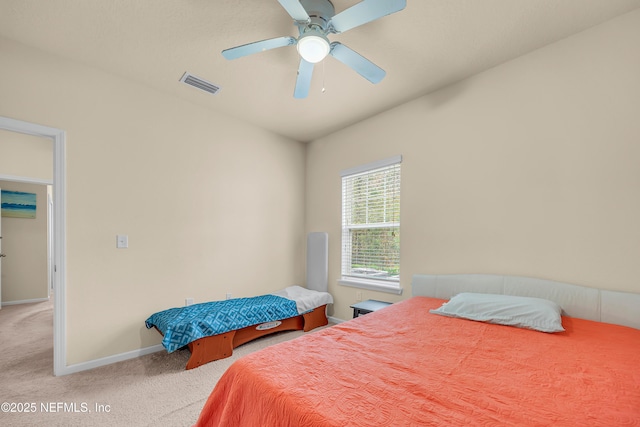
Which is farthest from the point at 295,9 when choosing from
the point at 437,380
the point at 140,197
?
the point at 140,197

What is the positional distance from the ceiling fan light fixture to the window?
5.33 ft

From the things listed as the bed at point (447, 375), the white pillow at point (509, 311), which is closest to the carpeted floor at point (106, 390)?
the bed at point (447, 375)

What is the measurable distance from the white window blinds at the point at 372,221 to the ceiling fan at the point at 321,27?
145cm

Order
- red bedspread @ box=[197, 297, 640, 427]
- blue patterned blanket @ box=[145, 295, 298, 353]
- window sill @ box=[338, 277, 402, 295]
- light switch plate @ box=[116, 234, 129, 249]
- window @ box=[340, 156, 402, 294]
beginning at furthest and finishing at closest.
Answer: window @ box=[340, 156, 402, 294] → window sill @ box=[338, 277, 402, 295] → light switch plate @ box=[116, 234, 129, 249] → blue patterned blanket @ box=[145, 295, 298, 353] → red bedspread @ box=[197, 297, 640, 427]

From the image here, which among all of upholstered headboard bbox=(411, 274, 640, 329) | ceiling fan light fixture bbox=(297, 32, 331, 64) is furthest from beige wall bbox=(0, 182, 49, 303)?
upholstered headboard bbox=(411, 274, 640, 329)

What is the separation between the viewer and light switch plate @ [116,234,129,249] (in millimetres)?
2594

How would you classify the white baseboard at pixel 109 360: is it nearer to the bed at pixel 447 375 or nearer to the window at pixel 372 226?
the bed at pixel 447 375

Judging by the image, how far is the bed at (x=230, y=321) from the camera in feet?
7.87

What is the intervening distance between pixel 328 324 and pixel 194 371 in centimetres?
177

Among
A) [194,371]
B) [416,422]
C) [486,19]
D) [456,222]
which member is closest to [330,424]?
[416,422]

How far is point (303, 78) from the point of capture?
213cm

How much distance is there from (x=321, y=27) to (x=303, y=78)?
0.41 m

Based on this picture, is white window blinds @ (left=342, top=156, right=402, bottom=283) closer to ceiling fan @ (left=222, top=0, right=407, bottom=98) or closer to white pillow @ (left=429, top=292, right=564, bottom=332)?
white pillow @ (left=429, top=292, right=564, bottom=332)

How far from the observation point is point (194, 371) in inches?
93.6
